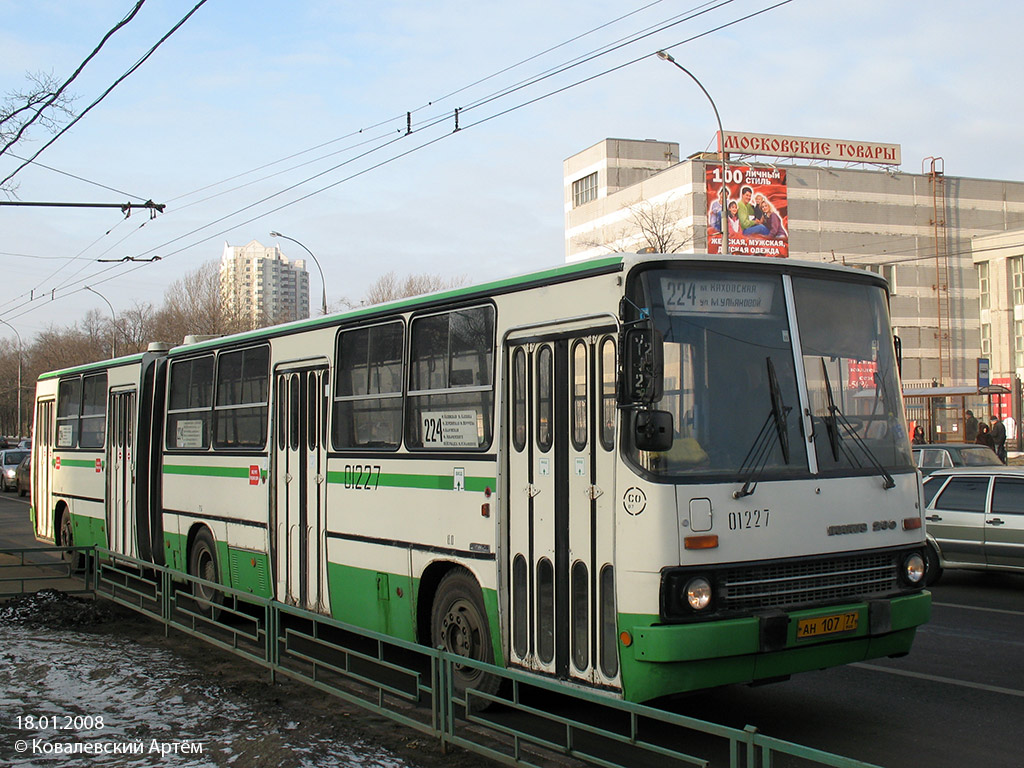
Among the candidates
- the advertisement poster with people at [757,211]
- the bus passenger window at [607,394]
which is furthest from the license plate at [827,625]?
the advertisement poster with people at [757,211]

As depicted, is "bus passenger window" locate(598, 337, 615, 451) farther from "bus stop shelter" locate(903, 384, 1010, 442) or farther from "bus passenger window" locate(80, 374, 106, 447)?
"bus stop shelter" locate(903, 384, 1010, 442)

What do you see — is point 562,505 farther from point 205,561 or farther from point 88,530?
point 88,530

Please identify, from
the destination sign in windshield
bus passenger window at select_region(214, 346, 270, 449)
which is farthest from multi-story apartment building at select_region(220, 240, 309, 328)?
the destination sign in windshield

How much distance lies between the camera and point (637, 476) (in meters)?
6.42

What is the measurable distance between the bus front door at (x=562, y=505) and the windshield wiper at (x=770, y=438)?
845 mm

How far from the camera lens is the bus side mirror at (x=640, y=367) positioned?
6.16 meters

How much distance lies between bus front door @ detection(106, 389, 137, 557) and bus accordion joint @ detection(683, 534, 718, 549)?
10065 mm

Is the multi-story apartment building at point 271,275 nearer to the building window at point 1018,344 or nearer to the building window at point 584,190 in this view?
the building window at point 584,190

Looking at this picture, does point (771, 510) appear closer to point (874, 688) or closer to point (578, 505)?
point (578, 505)

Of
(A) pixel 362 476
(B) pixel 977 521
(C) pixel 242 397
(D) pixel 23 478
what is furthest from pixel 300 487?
(D) pixel 23 478

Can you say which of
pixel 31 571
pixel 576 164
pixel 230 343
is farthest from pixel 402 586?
pixel 576 164

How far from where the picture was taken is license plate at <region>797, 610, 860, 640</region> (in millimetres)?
6484

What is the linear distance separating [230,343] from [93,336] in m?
80.1

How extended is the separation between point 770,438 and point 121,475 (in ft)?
36.1
